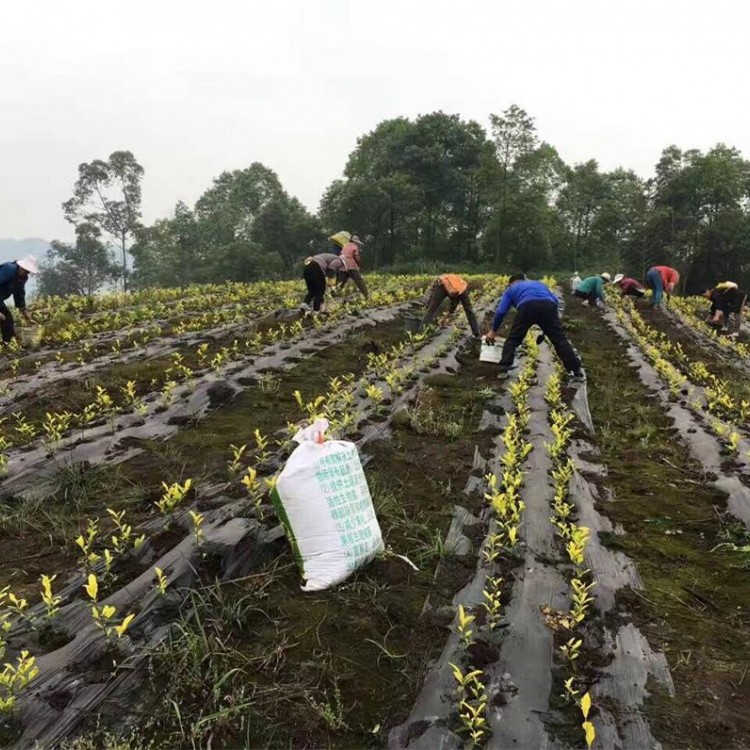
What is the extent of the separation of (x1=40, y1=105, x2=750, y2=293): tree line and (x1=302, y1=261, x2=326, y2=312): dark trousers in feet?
71.3

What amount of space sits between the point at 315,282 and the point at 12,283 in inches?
174

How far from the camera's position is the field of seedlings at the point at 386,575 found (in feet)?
6.91

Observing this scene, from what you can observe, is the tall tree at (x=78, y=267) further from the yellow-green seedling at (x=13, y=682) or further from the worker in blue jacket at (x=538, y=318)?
the yellow-green seedling at (x=13, y=682)

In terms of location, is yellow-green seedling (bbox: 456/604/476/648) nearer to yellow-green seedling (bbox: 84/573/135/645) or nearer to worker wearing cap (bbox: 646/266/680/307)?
yellow-green seedling (bbox: 84/573/135/645)

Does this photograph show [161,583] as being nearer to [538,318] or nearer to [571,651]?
[571,651]

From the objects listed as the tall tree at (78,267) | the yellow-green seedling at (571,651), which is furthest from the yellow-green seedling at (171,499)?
the tall tree at (78,267)

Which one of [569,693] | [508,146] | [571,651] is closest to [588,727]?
[569,693]

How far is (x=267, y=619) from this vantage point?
102 inches

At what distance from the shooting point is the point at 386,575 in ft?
9.60

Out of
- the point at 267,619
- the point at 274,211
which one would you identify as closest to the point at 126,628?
the point at 267,619

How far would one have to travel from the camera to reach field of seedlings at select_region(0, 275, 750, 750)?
2105 millimetres

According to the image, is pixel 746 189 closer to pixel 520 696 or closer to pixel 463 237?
pixel 463 237

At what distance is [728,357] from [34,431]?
10214 mm

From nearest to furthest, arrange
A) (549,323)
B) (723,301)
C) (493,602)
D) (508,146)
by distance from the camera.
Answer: (493,602)
(549,323)
(723,301)
(508,146)
